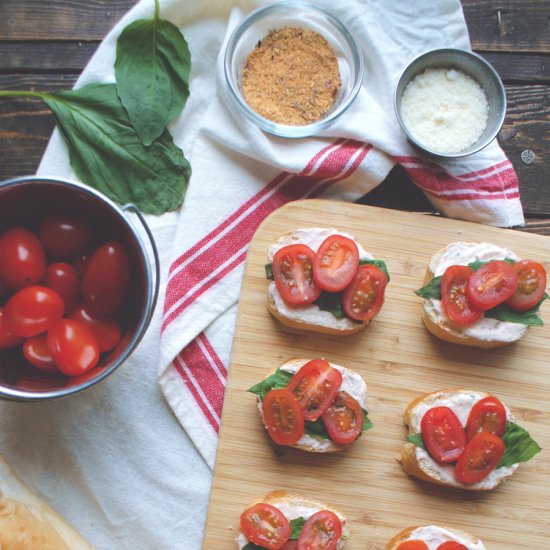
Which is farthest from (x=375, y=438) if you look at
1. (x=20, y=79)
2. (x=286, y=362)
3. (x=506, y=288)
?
(x=20, y=79)

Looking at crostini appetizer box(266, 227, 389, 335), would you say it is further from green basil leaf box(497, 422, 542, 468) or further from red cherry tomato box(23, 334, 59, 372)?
red cherry tomato box(23, 334, 59, 372)

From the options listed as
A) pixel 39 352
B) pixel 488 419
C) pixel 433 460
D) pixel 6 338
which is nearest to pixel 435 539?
pixel 433 460

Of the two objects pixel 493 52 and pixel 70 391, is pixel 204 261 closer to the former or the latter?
pixel 70 391

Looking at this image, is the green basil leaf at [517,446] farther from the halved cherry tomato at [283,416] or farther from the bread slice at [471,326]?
the halved cherry tomato at [283,416]

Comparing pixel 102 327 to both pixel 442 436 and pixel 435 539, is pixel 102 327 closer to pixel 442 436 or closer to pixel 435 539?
pixel 442 436

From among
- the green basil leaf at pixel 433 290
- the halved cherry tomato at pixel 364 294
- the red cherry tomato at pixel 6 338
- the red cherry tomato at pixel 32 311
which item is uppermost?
the red cherry tomato at pixel 32 311

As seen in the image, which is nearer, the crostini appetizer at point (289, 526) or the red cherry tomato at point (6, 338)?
the red cherry tomato at point (6, 338)

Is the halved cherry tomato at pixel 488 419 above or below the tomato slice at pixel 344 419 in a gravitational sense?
below

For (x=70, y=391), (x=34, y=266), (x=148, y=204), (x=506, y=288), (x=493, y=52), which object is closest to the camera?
(x=70, y=391)

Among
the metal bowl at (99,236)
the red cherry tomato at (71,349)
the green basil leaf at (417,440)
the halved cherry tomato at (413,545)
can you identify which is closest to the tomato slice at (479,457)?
the green basil leaf at (417,440)
